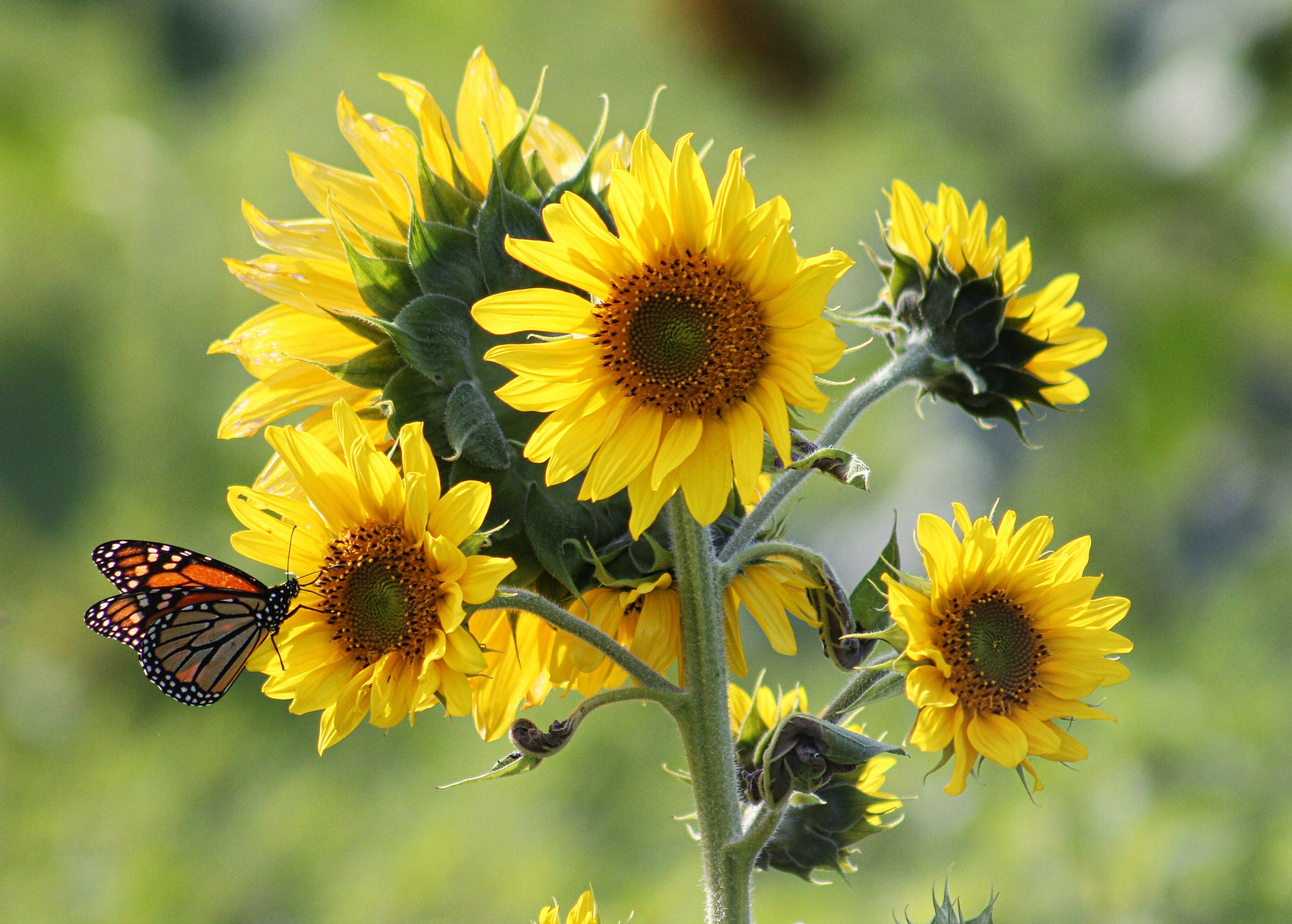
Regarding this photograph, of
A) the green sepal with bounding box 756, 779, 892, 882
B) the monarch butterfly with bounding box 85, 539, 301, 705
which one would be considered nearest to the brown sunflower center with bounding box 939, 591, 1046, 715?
the green sepal with bounding box 756, 779, 892, 882

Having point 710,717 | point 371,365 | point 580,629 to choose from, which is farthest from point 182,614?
point 710,717

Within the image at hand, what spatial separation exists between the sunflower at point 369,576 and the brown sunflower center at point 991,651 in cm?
38

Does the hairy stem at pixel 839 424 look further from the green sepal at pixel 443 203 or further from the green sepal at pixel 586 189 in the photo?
the green sepal at pixel 443 203

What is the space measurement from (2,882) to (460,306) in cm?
494

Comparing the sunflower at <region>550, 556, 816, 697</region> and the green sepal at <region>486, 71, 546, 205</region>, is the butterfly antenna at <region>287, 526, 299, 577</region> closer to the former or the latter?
the sunflower at <region>550, 556, 816, 697</region>

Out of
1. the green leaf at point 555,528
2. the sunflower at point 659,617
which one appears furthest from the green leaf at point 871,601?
the green leaf at point 555,528

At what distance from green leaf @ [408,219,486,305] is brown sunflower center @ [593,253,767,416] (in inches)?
5.5

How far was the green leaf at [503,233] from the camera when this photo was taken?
108 cm

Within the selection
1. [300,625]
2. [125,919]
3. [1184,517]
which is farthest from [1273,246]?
[125,919]

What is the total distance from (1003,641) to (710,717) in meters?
0.26

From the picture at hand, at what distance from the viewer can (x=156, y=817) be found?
16.5 feet

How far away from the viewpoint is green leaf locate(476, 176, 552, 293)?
3.53 ft

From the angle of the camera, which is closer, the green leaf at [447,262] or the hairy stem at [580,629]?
the hairy stem at [580,629]

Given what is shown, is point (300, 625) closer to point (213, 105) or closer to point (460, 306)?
point (460, 306)
